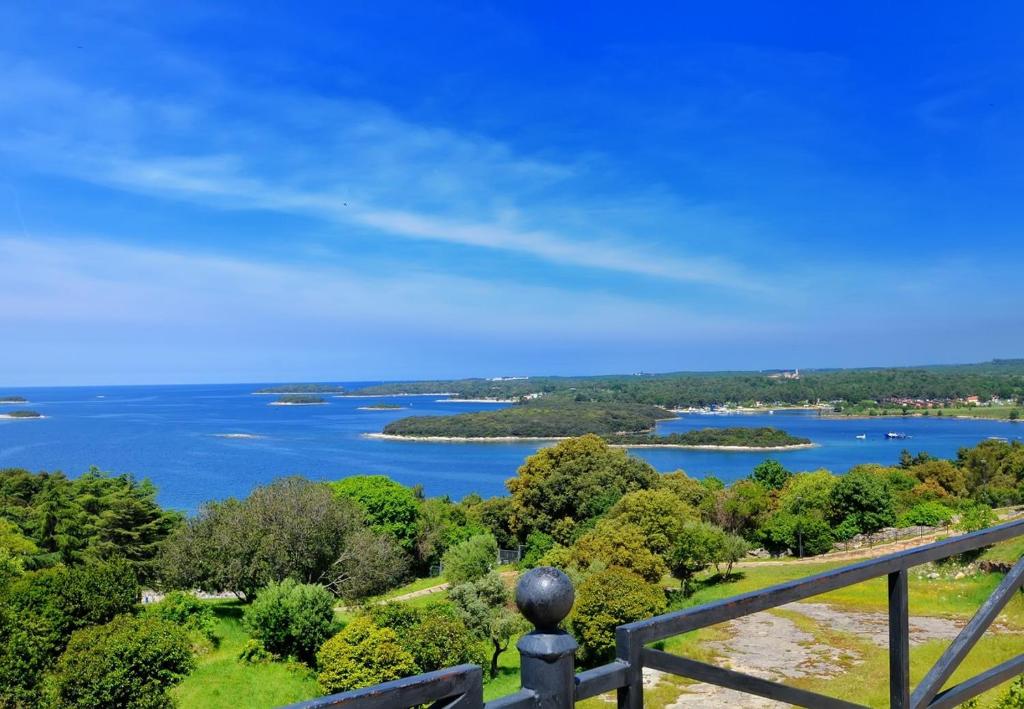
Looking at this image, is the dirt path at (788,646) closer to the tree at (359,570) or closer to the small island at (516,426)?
the tree at (359,570)

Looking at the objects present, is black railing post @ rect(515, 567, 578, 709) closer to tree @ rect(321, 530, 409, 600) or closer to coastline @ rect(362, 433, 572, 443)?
tree @ rect(321, 530, 409, 600)

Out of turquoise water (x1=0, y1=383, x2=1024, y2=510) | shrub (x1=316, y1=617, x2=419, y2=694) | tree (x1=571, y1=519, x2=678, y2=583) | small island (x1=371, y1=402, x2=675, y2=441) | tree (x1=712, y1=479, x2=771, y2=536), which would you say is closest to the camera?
shrub (x1=316, y1=617, x2=419, y2=694)

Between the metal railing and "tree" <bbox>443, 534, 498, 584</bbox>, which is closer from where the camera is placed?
the metal railing

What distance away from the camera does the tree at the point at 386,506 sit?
2941 centimetres

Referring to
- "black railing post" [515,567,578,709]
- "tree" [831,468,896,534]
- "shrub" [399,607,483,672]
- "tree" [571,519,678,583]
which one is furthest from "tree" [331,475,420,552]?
"black railing post" [515,567,578,709]

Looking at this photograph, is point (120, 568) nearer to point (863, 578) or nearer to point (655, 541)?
point (655, 541)

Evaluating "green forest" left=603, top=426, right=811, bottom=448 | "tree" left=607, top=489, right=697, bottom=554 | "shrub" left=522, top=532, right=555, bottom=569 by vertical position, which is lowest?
"green forest" left=603, top=426, right=811, bottom=448

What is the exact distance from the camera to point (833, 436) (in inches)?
3659

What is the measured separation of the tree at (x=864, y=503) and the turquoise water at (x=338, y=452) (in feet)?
98.4

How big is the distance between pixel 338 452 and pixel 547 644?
78.4 metres

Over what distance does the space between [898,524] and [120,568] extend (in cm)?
2432

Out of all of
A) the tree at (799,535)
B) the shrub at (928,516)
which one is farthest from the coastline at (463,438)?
the shrub at (928,516)

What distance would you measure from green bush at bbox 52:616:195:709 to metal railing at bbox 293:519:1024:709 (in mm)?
12277

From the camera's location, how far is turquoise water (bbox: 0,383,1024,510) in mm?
59156
